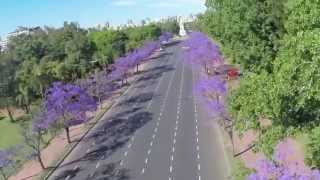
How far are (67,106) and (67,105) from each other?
0.22 metres

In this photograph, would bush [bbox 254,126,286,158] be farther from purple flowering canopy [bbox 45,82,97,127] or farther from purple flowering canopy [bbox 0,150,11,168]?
purple flowering canopy [bbox 45,82,97,127]

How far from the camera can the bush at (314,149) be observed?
2035 centimetres

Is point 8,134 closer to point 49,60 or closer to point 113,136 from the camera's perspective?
point 113,136

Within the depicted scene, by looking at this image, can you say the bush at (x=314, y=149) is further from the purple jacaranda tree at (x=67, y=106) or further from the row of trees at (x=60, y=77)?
the purple jacaranda tree at (x=67, y=106)

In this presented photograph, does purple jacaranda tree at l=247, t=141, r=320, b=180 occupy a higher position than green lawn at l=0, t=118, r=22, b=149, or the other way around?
purple jacaranda tree at l=247, t=141, r=320, b=180

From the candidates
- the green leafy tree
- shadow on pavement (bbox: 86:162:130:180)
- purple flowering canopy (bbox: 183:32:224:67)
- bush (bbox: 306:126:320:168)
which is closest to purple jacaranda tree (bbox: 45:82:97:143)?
shadow on pavement (bbox: 86:162:130:180)

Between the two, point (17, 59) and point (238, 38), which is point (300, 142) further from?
point (17, 59)

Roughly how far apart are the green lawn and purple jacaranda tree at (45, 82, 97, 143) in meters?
6.90

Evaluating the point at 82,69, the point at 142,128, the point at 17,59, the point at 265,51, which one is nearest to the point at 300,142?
the point at 265,51

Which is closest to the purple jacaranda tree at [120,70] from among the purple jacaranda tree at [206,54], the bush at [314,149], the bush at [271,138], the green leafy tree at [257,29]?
the purple jacaranda tree at [206,54]

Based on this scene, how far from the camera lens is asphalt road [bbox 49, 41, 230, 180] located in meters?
42.3

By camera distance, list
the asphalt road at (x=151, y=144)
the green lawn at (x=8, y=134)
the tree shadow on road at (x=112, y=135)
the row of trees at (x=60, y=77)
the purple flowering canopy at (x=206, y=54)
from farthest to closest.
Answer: the purple flowering canopy at (x=206, y=54), the green lawn at (x=8, y=134), the row of trees at (x=60, y=77), the tree shadow on road at (x=112, y=135), the asphalt road at (x=151, y=144)

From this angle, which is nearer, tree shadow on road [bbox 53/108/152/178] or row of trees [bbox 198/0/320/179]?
row of trees [bbox 198/0/320/179]

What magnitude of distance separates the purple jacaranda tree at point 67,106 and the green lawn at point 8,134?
272 inches
